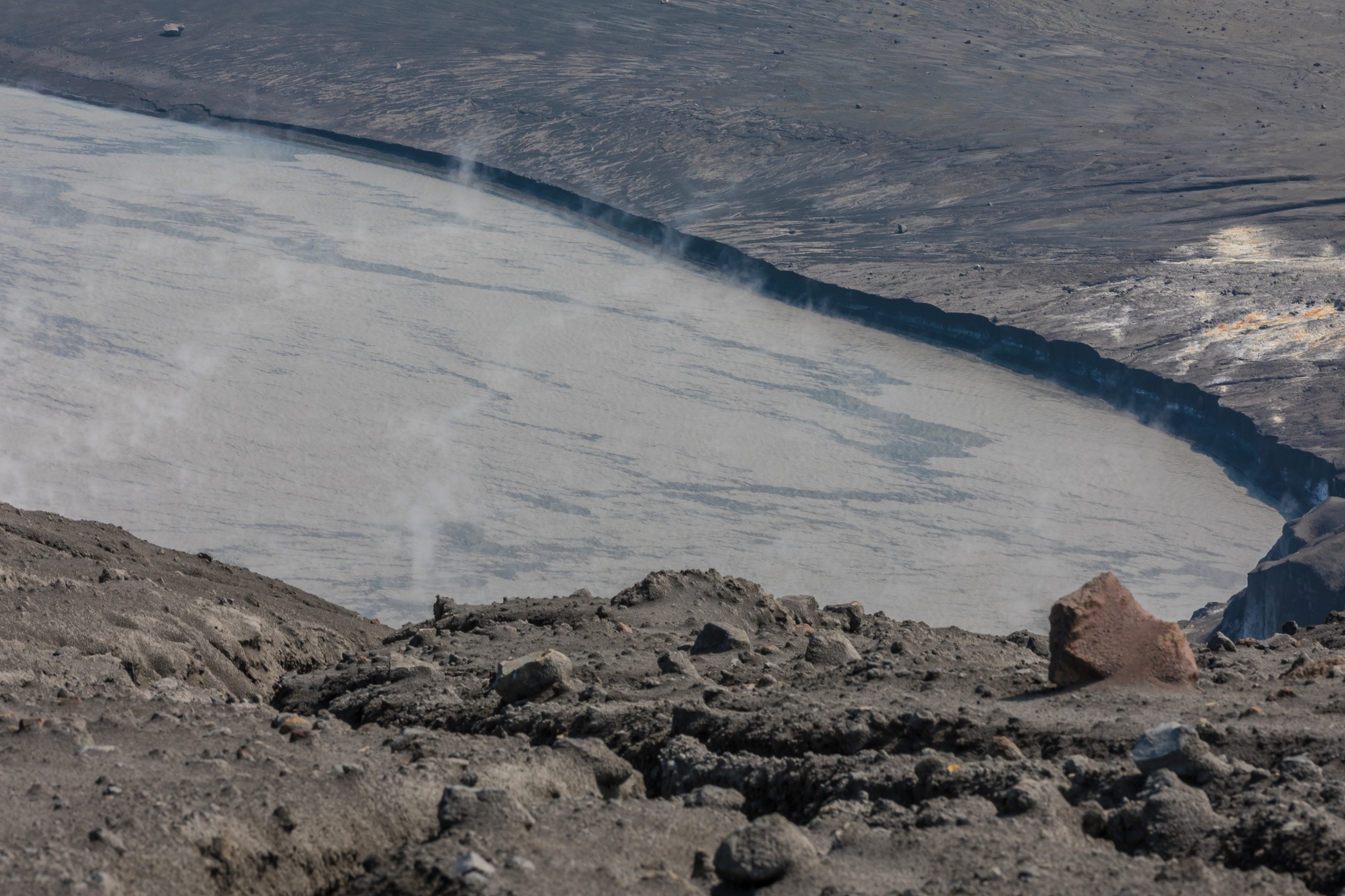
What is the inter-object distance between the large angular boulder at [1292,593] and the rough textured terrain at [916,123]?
4.68 metres

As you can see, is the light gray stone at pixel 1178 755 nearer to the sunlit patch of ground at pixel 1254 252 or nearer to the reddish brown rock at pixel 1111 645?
the reddish brown rock at pixel 1111 645

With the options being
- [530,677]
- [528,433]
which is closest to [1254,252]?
[528,433]

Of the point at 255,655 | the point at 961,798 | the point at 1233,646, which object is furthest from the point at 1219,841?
the point at 255,655

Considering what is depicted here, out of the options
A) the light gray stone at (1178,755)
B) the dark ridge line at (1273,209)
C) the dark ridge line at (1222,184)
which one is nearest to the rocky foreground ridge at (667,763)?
the light gray stone at (1178,755)

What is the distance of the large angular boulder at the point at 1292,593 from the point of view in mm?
11891

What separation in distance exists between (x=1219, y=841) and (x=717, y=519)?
11.6 meters

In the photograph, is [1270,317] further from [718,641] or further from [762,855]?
[762,855]

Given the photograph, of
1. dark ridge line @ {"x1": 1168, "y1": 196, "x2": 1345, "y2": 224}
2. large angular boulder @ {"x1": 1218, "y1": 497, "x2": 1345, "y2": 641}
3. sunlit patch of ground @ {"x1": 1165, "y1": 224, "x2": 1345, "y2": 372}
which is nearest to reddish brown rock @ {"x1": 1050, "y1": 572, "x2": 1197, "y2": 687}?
large angular boulder @ {"x1": 1218, "y1": 497, "x2": 1345, "y2": 641}

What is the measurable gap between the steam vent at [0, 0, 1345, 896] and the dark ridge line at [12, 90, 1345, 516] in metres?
0.08

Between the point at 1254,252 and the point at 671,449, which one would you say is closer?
the point at 671,449

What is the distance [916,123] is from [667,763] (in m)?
25.3

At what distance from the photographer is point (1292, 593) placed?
1203cm

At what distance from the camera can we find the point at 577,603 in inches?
281

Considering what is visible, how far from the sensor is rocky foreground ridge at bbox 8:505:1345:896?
10.2 ft
